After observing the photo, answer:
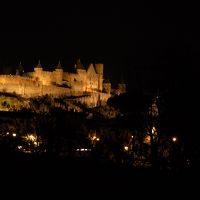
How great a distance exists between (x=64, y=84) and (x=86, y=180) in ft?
219

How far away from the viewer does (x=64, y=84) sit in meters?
79.4

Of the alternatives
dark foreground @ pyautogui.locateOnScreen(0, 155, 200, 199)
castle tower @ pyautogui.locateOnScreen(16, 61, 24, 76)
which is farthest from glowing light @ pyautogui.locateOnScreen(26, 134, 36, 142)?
castle tower @ pyautogui.locateOnScreen(16, 61, 24, 76)

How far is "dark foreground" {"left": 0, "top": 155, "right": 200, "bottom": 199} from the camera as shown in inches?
487

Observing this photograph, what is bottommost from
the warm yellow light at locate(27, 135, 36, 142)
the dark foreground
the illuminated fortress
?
the dark foreground

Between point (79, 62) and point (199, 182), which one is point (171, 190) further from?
point (79, 62)

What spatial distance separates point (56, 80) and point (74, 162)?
215ft

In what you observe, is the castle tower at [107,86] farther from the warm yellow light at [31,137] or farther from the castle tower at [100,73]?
the warm yellow light at [31,137]

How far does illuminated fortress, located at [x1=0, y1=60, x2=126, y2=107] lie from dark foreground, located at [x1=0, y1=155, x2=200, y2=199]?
54990mm

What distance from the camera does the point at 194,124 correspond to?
56.7 ft

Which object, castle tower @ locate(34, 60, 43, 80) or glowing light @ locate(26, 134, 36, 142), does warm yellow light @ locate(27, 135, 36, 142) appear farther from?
castle tower @ locate(34, 60, 43, 80)

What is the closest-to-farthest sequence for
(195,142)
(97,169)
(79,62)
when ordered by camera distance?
(97,169), (195,142), (79,62)

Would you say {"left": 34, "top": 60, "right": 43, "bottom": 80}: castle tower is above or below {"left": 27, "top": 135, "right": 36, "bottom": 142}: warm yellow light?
above

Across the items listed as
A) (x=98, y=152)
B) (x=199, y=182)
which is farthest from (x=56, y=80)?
(x=199, y=182)

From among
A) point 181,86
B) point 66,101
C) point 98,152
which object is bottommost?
point 98,152
